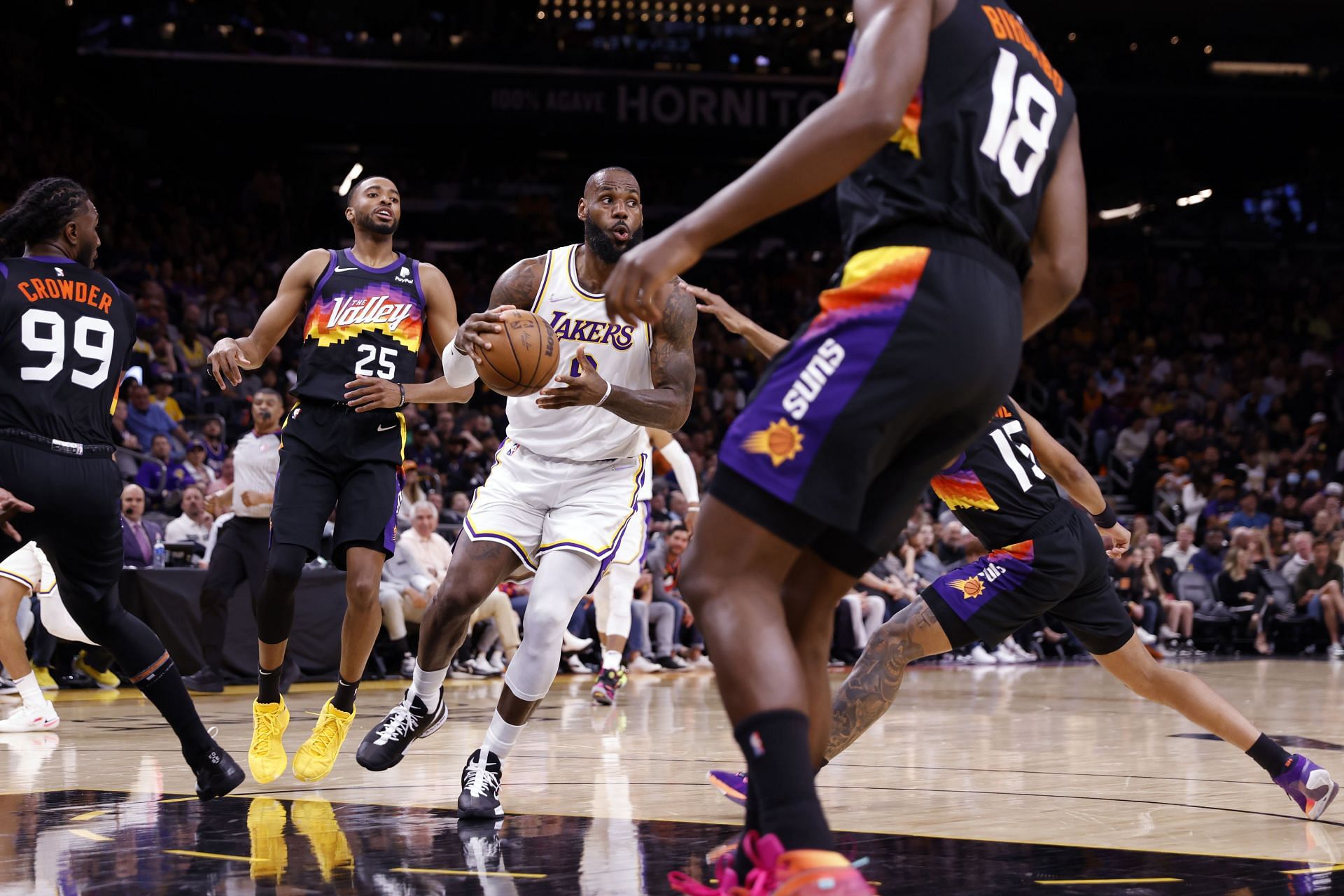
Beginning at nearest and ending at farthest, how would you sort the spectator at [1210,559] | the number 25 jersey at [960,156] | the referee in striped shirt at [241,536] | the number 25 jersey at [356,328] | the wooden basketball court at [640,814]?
the number 25 jersey at [960,156], the wooden basketball court at [640,814], the number 25 jersey at [356,328], the referee in striped shirt at [241,536], the spectator at [1210,559]

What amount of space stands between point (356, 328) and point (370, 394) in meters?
0.41

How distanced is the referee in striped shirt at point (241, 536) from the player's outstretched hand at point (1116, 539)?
602 centimetres

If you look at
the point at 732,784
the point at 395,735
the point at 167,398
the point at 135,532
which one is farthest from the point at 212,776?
the point at 167,398

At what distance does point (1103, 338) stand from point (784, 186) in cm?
2154

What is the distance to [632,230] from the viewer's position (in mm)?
5078

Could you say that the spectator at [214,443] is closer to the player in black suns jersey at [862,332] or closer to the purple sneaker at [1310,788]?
the purple sneaker at [1310,788]

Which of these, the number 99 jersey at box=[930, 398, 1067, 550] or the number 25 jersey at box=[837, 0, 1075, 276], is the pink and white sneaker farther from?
the number 25 jersey at box=[837, 0, 1075, 276]

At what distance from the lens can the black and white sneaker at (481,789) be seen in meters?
4.60

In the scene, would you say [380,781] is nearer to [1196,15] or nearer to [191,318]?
[191,318]

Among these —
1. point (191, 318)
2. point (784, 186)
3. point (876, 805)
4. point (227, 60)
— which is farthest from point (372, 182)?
point (227, 60)

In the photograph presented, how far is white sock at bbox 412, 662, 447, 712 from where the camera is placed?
5.09 m

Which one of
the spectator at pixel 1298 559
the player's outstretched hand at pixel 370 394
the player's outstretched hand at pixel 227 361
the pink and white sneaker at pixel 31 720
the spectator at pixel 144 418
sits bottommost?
the pink and white sneaker at pixel 31 720

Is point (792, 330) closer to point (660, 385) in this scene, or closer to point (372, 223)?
point (372, 223)

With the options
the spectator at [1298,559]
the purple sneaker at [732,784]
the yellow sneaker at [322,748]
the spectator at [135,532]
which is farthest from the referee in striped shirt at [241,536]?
the spectator at [1298,559]
